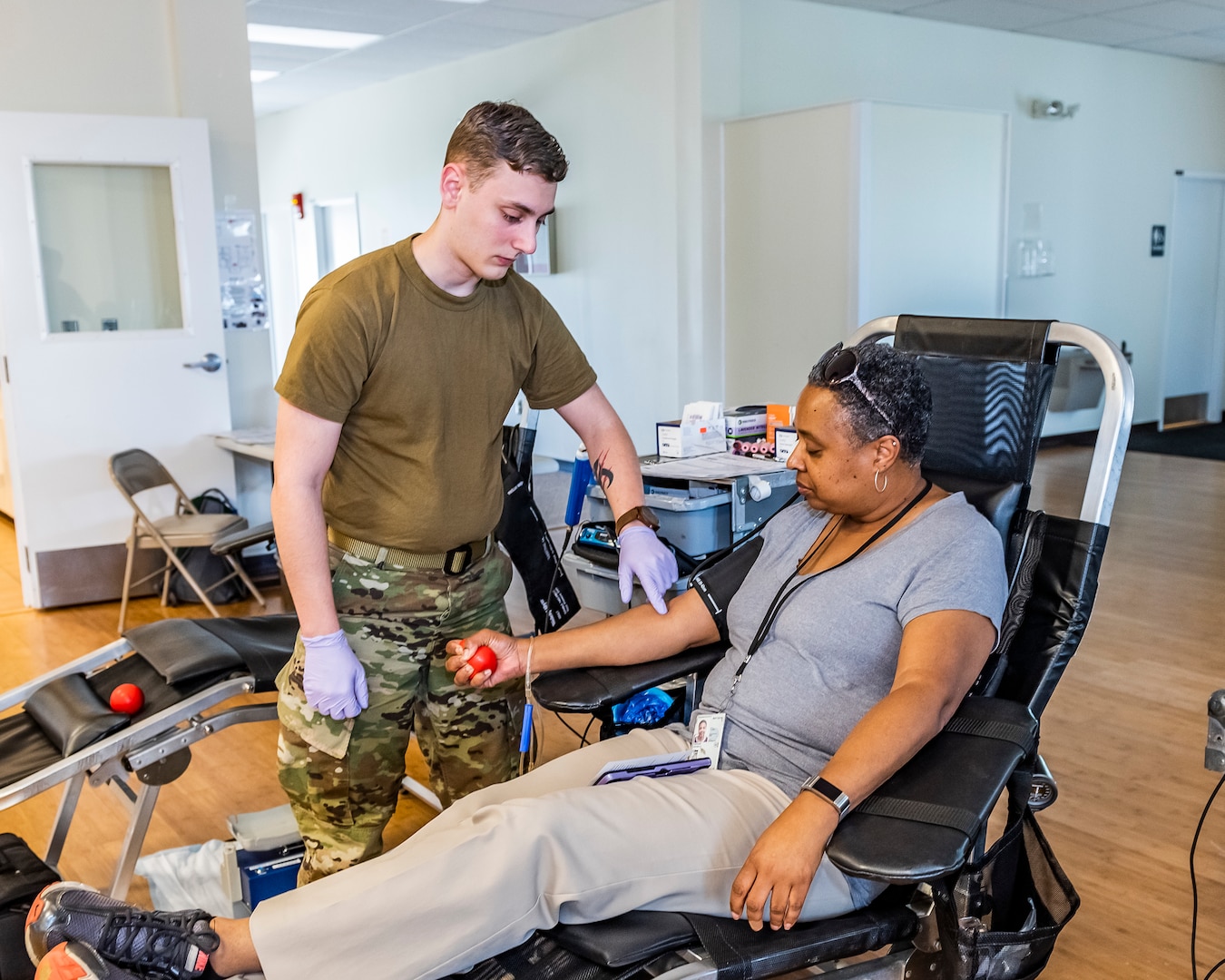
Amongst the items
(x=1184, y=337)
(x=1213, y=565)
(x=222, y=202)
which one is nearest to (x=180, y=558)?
(x=222, y=202)

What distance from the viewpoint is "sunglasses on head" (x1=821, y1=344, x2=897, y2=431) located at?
5.64 ft

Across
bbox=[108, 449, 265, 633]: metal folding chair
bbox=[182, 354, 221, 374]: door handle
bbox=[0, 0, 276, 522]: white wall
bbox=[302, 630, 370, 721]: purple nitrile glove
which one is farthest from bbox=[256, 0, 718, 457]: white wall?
bbox=[302, 630, 370, 721]: purple nitrile glove

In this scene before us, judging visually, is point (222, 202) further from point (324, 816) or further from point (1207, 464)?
point (1207, 464)

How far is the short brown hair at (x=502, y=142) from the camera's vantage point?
1564 mm

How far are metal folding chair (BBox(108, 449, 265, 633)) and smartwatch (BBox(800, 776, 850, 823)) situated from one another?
317 centimetres

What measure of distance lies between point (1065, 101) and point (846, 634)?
684 cm

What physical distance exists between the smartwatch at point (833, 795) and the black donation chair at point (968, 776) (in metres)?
0.03

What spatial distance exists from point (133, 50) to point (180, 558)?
1975 millimetres

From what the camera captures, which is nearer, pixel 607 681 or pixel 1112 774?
pixel 607 681

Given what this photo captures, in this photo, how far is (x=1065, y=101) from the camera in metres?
7.47

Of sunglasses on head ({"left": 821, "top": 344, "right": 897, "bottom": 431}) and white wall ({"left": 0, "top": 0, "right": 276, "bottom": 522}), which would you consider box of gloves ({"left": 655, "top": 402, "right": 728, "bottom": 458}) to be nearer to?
sunglasses on head ({"left": 821, "top": 344, "right": 897, "bottom": 431})

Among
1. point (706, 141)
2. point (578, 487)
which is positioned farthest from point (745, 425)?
point (706, 141)

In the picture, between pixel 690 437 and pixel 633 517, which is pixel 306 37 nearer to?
pixel 690 437

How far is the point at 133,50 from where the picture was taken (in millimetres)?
4547
